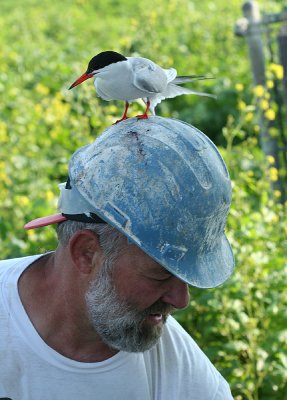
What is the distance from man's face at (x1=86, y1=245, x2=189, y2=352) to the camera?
6.64 feet

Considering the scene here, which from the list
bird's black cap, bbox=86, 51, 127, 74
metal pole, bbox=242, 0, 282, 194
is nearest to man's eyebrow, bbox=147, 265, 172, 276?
bird's black cap, bbox=86, 51, 127, 74

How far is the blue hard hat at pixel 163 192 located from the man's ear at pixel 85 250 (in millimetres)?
45

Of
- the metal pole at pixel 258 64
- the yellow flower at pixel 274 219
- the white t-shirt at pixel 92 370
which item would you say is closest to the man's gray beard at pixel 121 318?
the white t-shirt at pixel 92 370

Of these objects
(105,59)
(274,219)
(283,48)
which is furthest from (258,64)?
(105,59)

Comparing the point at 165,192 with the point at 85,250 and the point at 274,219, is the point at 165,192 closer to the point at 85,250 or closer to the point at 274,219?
the point at 85,250

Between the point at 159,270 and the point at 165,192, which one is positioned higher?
the point at 165,192

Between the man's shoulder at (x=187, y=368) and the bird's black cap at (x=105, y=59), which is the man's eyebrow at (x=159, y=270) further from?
the bird's black cap at (x=105, y=59)

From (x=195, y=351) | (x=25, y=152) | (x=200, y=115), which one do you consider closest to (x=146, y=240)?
(x=195, y=351)

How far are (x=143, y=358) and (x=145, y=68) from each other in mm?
660

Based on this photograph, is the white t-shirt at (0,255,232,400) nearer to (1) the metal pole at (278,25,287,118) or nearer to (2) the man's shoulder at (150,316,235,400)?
(2) the man's shoulder at (150,316,235,400)

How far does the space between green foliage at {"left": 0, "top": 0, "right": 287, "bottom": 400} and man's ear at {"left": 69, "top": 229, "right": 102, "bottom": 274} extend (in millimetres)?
1471

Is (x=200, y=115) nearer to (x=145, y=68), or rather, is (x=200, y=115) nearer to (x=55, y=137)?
(x=55, y=137)

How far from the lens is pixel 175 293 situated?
6.66 feet

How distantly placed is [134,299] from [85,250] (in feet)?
0.52
